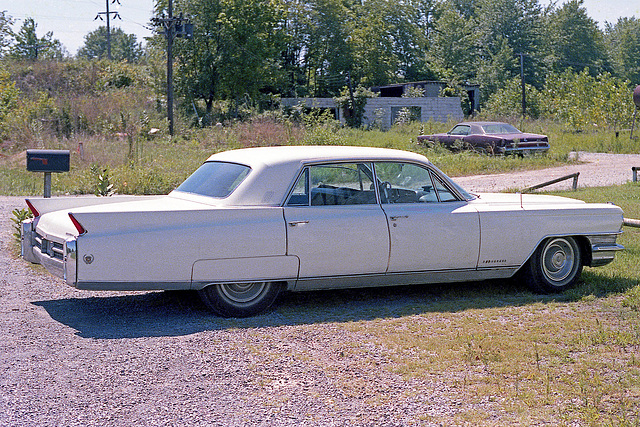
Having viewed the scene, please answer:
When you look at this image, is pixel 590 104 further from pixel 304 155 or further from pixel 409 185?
pixel 304 155

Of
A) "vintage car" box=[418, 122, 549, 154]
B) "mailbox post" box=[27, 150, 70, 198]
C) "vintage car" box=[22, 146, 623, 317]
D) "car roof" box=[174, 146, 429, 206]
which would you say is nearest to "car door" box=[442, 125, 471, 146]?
"vintage car" box=[418, 122, 549, 154]

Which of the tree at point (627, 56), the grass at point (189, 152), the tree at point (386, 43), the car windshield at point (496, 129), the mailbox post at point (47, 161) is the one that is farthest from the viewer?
the tree at point (627, 56)

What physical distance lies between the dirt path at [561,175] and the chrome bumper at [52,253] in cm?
1211

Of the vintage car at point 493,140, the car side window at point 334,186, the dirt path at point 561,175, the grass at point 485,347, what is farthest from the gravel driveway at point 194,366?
the vintage car at point 493,140

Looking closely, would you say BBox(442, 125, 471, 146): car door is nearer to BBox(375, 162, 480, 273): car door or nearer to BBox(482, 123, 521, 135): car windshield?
BBox(482, 123, 521, 135): car windshield

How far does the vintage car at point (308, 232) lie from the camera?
5703mm

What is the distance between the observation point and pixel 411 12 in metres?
69.7

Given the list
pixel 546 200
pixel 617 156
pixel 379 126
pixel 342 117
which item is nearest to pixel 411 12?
pixel 342 117

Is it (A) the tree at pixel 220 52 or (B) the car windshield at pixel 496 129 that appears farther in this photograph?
(A) the tree at pixel 220 52

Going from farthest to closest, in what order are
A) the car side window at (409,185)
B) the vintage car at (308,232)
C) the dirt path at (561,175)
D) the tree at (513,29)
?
1. the tree at (513,29)
2. the dirt path at (561,175)
3. the car side window at (409,185)
4. the vintage car at (308,232)

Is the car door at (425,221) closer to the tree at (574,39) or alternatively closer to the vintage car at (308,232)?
the vintage car at (308,232)

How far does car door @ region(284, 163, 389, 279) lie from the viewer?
20.2 ft

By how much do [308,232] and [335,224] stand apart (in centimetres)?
26

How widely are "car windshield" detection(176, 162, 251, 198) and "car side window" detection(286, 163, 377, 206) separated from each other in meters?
0.51
